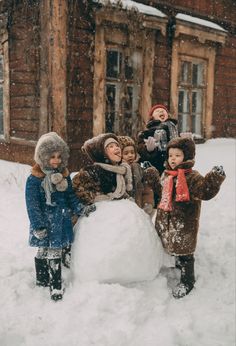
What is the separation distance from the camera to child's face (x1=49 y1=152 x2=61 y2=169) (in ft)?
10.3

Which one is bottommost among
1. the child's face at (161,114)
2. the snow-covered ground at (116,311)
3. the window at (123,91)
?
the snow-covered ground at (116,311)

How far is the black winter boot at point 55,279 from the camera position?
310cm

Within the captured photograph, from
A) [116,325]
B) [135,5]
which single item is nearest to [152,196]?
[116,325]

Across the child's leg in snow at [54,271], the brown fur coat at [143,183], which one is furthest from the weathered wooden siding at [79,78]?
the child's leg in snow at [54,271]

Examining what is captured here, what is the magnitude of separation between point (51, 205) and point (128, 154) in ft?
2.99

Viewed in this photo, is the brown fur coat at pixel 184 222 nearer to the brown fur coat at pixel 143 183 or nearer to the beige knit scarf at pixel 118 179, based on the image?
the brown fur coat at pixel 143 183

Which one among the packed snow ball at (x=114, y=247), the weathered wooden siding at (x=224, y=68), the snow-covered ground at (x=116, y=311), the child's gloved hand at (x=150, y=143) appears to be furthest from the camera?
the weathered wooden siding at (x=224, y=68)

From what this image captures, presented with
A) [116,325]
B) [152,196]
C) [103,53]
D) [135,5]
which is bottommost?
[116,325]

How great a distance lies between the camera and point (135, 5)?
6660 mm

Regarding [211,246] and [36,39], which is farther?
[36,39]

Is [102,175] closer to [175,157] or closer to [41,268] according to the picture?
[175,157]

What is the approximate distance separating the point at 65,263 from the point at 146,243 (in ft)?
2.69

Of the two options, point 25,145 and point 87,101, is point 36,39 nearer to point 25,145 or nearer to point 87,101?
point 87,101

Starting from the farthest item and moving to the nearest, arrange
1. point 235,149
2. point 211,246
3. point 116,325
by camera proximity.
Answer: point 235,149, point 211,246, point 116,325
